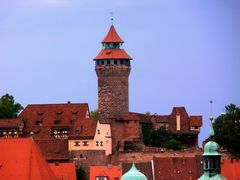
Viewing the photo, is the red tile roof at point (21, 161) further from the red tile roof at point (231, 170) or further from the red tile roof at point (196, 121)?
the red tile roof at point (196, 121)

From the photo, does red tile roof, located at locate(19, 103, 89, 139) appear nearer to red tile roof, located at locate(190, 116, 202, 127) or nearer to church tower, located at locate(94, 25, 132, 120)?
church tower, located at locate(94, 25, 132, 120)

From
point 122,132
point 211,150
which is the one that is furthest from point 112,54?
point 211,150

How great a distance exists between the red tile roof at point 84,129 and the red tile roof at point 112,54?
786cm

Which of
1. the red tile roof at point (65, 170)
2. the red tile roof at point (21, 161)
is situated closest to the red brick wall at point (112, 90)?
the red tile roof at point (65, 170)

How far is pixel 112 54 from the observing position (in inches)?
6014

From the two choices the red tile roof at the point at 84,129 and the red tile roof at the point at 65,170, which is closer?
the red tile roof at the point at 65,170

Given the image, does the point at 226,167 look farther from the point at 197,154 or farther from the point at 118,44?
the point at 118,44

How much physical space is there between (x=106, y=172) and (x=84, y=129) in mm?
6760

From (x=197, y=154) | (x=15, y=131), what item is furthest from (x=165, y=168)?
(x=15, y=131)

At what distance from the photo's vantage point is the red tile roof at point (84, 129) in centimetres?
14562

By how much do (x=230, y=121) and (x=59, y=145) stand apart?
1525cm

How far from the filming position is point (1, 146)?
4343 inches

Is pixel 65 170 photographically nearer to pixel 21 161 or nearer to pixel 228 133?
pixel 228 133

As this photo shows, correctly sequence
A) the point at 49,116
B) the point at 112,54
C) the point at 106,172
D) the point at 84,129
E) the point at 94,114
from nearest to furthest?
the point at 106,172 → the point at 84,129 → the point at 49,116 → the point at 112,54 → the point at 94,114
